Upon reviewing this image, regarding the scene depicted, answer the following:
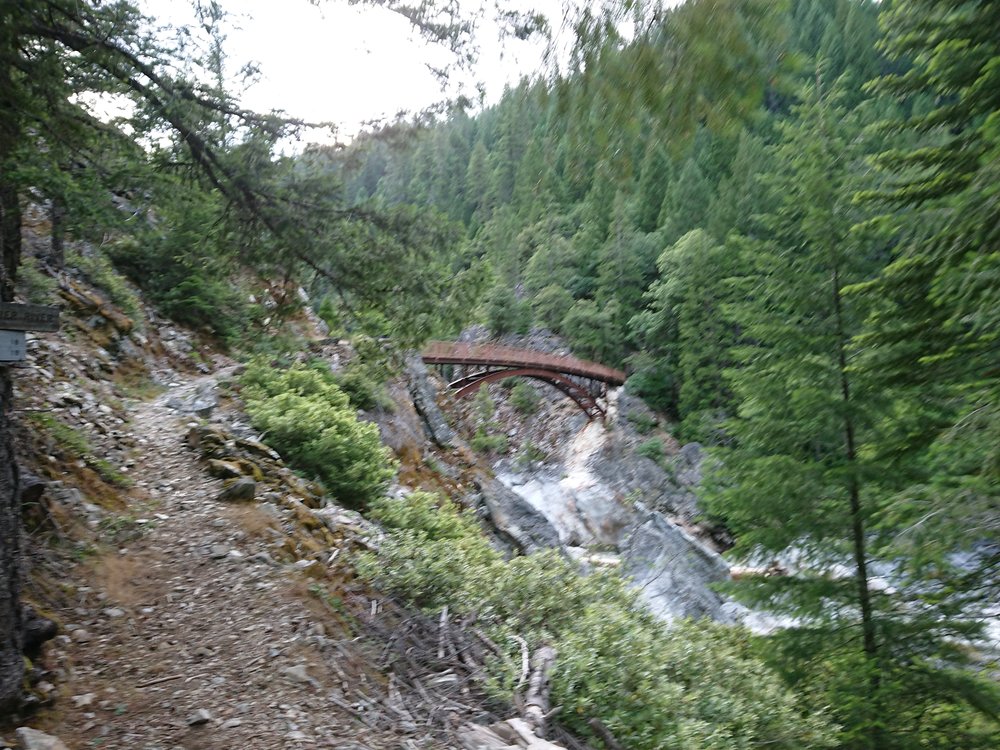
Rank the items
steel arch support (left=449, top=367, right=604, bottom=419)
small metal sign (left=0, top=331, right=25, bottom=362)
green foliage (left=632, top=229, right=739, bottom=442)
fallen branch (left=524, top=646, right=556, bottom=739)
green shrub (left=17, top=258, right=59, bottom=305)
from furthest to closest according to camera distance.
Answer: green foliage (left=632, top=229, right=739, bottom=442), steel arch support (left=449, top=367, right=604, bottom=419), green shrub (left=17, top=258, right=59, bottom=305), fallen branch (left=524, top=646, right=556, bottom=739), small metal sign (left=0, top=331, right=25, bottom=362)

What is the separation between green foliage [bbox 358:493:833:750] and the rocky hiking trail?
1.10 metres

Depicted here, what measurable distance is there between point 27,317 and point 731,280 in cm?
681

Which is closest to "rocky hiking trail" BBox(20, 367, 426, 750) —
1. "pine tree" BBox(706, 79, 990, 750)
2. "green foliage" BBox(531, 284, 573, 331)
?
"pine tree" BBox(706, 79, 990, 750)

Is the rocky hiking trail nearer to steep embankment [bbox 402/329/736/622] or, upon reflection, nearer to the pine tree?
the pine tree

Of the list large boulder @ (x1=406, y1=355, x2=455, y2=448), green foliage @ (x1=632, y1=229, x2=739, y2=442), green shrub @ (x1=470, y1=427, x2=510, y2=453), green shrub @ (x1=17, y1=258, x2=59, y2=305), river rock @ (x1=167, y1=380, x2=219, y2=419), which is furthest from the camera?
green foliage @ (x1=632, y1=229, x2=739, y2=442)

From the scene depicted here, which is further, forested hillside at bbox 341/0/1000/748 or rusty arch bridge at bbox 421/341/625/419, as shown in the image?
rusty arch bridge at bbox 421/341/625/419

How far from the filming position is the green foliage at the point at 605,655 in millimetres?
4633

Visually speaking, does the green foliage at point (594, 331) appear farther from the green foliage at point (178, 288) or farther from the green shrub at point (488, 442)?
the green foliage at point (178, 288)

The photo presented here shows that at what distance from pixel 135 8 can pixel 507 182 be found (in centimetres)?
3784

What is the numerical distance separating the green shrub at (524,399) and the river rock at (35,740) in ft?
93.0

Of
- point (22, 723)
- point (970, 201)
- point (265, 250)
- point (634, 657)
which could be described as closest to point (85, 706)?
point (22, 723)

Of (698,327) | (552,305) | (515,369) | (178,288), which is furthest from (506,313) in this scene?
(178,288)

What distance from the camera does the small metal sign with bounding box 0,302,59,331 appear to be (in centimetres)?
321

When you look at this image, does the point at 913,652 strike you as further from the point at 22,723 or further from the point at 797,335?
the point at 22,723
